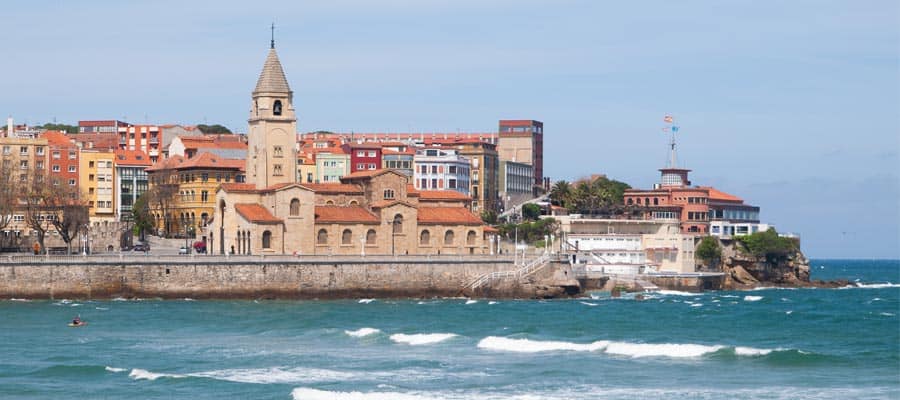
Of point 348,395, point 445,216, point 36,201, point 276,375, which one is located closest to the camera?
point 348,395

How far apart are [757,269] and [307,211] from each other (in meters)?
45.9

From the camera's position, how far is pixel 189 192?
12162 centimetres

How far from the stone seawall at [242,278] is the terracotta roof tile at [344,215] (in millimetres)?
5407

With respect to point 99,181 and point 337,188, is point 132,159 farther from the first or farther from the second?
point 337,188

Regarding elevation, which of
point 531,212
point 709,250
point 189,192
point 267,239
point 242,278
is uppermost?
point 189,192

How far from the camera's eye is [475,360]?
185 feet

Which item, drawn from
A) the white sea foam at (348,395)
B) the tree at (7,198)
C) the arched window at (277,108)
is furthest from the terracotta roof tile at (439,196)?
the white sea foam at (348,395)

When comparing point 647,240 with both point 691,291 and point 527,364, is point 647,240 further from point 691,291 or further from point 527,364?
point 527,364

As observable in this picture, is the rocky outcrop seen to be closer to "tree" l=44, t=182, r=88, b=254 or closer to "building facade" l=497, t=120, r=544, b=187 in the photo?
"building facade" l=497, t=120, r=544, b=187

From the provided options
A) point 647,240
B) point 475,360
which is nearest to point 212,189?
point 647,240

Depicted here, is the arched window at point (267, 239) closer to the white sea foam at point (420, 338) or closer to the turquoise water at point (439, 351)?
the turquoise water at point (439, 351)

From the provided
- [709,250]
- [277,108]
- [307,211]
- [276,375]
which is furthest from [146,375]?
[709,250]

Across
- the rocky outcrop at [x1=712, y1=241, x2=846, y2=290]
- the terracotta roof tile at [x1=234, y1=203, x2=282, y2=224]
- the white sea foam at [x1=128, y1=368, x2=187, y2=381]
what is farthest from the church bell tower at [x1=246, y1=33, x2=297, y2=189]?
the white sea foam at [x1=128, y1=368, x2=187, y2=381]

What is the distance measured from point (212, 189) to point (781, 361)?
71.6 metres
